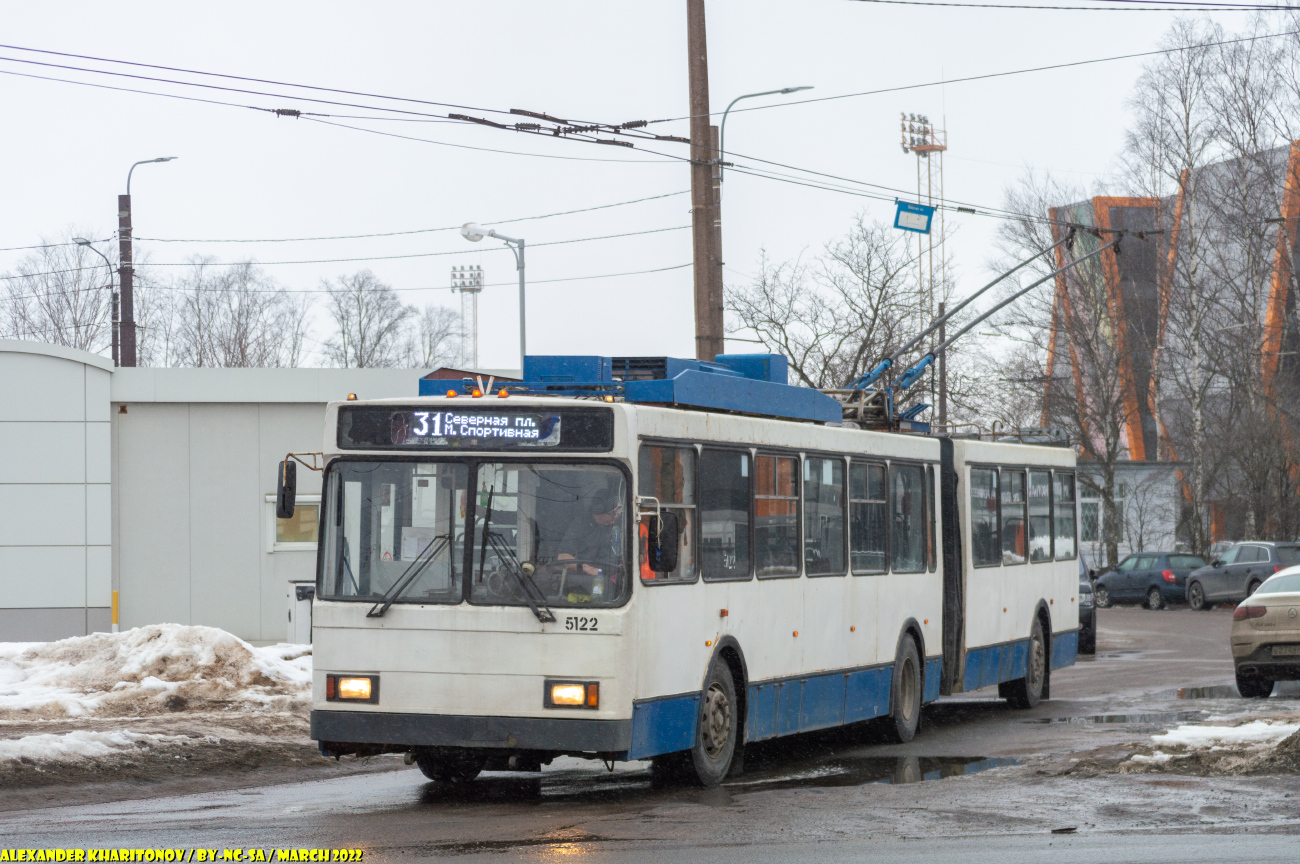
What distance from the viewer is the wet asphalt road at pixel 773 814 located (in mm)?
8586

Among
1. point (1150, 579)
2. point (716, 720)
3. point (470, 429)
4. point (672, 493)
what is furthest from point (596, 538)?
point (1150, 579)

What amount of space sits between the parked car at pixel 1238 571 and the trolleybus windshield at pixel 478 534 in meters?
31.9

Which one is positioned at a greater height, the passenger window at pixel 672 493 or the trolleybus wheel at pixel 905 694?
the passenger window at pixel 672 493

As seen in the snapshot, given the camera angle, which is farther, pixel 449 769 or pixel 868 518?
pixel 868 518

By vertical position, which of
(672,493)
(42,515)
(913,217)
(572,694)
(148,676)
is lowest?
(148,676)

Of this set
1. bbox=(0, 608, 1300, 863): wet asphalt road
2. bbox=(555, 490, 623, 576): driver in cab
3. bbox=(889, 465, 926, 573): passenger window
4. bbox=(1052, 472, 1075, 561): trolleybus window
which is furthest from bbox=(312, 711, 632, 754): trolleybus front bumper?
bbox=(1052, 472, 1075, 561): trolleybus window

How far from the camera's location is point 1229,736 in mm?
12555

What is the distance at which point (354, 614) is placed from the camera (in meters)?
10.4

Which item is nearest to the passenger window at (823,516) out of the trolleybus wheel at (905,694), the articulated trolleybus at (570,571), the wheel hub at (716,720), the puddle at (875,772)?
the articulated trolleybus at (570,571)

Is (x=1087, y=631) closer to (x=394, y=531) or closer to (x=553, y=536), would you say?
(x=553, y=536)

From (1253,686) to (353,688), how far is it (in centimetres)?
1142

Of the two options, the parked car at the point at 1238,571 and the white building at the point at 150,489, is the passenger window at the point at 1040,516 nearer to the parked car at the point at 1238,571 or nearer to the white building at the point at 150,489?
the white building at the point at 150,489

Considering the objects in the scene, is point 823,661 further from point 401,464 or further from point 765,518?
point 401,464

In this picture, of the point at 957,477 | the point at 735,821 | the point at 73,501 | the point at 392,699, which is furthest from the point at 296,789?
the point at 73,501
